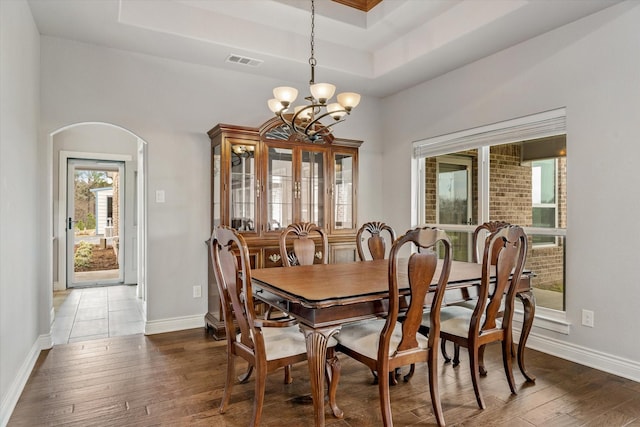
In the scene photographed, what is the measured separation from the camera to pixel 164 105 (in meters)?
4.00

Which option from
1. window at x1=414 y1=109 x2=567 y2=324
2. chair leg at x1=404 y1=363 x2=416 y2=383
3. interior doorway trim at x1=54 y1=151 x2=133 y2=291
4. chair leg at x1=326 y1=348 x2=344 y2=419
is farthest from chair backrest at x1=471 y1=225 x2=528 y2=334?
interior doorway trim at x1=54 y1=151 x2=133 y2=291

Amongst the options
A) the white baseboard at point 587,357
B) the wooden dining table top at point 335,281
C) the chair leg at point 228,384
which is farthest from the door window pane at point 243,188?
the white baseboard at point 587,357

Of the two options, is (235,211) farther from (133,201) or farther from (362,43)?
(133,201)

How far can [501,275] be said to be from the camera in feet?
8.03

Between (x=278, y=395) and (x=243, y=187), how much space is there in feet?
6.89

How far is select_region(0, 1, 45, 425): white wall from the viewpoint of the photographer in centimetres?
227

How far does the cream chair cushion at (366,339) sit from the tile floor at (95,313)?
257 cm

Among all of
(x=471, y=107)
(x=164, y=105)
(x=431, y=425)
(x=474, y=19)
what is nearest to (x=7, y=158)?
(x=164, y=105)

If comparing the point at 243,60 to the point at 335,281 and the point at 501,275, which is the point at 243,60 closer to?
the point at 335,281

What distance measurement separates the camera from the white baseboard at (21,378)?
2220mm

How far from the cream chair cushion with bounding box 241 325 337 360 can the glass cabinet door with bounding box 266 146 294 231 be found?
184cm

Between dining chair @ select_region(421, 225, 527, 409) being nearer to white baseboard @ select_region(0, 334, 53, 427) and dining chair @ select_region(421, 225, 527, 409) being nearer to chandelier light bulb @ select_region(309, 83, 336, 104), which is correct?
chandelier light bulb @ select_region(309, 83, 336, 104)

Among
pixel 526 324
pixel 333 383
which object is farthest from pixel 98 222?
pixel 526 324

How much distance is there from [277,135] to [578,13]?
9.16 feet
